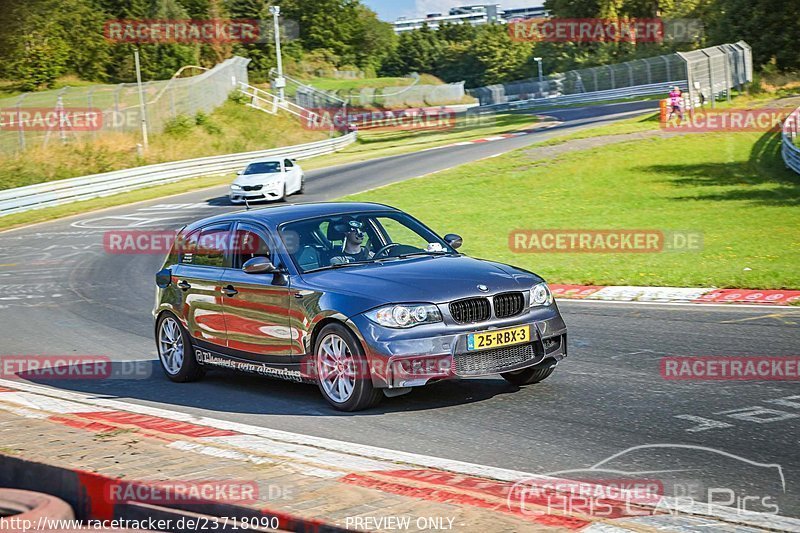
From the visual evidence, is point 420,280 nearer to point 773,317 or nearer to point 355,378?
point 355,378

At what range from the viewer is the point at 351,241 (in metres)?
9.47

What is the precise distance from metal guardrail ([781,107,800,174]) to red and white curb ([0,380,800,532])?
24.5 meters

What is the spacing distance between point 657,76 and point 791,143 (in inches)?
1937

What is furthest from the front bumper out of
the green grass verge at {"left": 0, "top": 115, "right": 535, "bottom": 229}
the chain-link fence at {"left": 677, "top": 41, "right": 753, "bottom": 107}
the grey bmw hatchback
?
the chain-link fence at {"left": 677, "top": 41, "right": 753, "bottom": 107}

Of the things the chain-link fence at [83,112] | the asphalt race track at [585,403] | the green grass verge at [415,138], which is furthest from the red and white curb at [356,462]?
the green grass verge at [415,138]

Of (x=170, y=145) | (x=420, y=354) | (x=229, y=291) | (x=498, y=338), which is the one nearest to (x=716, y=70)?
(x=170, y=145)

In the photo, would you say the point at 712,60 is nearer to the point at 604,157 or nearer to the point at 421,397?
the point at 604,157

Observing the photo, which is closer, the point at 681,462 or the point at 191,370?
the point at 681,462

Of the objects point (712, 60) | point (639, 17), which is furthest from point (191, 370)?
point (639, 17)

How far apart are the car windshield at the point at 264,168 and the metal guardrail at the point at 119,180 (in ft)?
22.8

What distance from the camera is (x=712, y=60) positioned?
4591 cm

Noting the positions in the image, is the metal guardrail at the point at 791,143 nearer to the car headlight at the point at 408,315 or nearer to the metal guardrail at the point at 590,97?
the car headlight at the point at 408,315

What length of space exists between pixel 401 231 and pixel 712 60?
39.6 metres

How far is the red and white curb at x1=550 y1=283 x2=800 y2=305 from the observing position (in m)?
13.3
